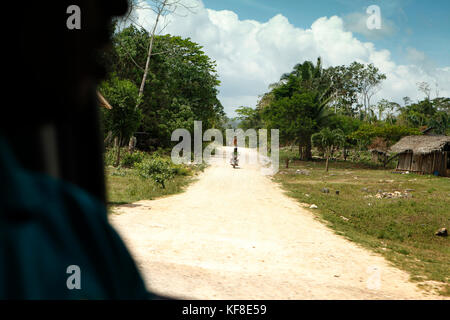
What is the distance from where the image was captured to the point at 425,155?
24.2 m

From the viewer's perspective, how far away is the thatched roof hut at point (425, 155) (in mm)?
23125

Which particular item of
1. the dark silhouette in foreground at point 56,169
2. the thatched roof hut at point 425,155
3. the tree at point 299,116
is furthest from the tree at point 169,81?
the dark silhouette in foreground at point 56,169

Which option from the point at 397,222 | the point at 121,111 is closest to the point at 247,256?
the point at 397,222

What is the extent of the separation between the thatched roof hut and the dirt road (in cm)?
1791

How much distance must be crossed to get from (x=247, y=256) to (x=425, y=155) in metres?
23.3

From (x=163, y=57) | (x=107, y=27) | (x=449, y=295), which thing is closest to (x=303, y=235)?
(x=449, y=295)

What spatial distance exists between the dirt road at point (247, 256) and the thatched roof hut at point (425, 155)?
1791cm

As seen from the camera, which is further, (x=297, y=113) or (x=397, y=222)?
(x=297, y=113)

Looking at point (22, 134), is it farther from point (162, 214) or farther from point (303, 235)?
point (162, 214)

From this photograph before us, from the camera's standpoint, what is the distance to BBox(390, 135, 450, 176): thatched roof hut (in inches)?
910

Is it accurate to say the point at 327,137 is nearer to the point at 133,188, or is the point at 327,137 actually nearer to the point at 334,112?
the point at 334,112

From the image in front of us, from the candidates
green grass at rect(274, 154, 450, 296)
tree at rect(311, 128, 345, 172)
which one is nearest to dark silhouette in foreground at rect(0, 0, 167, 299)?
green grass at rect(274, 154, 450, 296)

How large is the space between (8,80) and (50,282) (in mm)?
225

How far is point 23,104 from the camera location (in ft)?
1.22
